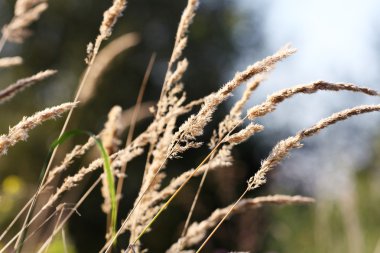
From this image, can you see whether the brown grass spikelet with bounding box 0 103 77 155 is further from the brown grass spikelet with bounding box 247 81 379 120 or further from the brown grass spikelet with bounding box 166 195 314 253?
the brown grass spikelet with bounding box 166 195 314 253

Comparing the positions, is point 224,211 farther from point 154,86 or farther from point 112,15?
point 154,86

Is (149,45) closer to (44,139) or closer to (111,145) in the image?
(44,139)

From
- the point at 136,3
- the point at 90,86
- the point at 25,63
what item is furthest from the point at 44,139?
the point at 90,86

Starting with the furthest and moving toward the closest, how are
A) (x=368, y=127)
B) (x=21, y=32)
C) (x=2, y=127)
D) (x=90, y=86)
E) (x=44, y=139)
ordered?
(x=368, y=127), (x=2, y=127), (x=44, y=139), (x=90, y=86), (x=21, y=32)

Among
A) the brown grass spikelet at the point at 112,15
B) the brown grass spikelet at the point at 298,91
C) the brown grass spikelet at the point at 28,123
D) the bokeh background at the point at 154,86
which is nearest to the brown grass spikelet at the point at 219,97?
the brown grass spikelet at the point at 298,91

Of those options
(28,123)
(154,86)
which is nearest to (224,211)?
(28,123)

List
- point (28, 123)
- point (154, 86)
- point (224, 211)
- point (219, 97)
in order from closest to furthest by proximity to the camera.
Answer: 1. point (28, 123)
2. point (219, 97)
3. point (224, 211)
4. point (154, 86)

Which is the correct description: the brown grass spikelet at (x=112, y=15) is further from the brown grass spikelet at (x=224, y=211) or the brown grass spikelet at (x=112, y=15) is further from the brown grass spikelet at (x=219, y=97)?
the brown grass spikelet at (x=224, y=211)

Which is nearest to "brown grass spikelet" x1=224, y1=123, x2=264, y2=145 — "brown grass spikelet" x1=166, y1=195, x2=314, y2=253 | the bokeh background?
"brown grass spikelet" x1=166, y1=195, x2=314, y2=253
